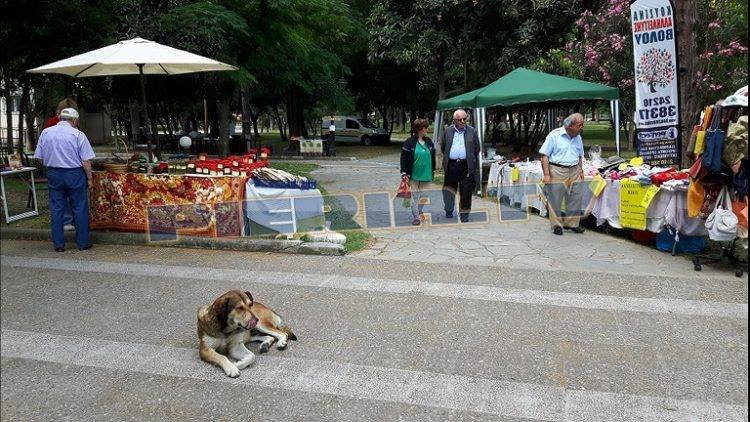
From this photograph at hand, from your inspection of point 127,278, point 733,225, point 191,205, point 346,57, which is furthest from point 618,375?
point 346,57

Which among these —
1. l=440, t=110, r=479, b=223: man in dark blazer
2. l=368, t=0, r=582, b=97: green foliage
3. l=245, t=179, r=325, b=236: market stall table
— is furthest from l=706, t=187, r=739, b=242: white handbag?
l=368, t=0, r=582, b=97: green foliage

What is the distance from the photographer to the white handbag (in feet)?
19.2

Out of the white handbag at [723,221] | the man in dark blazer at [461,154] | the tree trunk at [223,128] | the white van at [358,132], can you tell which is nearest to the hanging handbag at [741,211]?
the white handbag at [723,221]

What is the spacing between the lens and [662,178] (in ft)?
23.2

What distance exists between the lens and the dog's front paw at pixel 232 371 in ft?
12.6

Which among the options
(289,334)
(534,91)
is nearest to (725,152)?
(289,334)

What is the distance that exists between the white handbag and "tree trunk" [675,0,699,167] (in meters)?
2.88

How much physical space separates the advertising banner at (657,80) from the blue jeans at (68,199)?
304 inches

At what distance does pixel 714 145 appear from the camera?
584cm

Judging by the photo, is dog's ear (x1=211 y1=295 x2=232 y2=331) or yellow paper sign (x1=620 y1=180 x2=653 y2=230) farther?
yellow paper sign (x1=620 y1=180 x2=653 y2=230)

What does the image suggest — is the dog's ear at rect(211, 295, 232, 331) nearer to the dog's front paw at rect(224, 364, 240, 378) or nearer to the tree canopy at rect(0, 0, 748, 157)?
the dog's front paw at rect(224, 364, 240, 378)

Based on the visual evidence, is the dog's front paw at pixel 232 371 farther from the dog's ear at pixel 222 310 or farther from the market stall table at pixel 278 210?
the market stall table at pixel 278 210

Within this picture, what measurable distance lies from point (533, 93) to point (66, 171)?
8350mm

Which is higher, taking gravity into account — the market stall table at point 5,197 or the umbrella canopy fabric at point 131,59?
the umbrella canopy fabric at point 131,59
